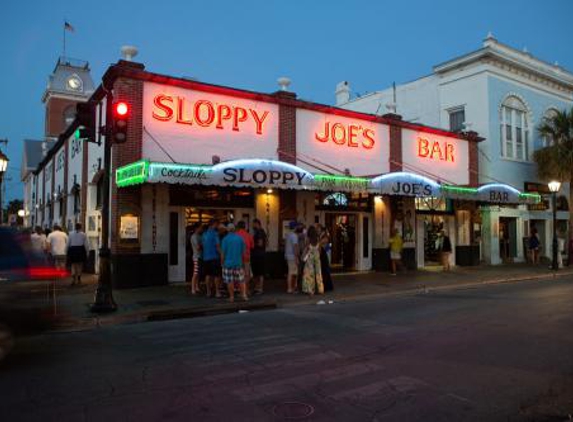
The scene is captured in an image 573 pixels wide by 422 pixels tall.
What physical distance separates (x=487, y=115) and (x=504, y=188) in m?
5.16

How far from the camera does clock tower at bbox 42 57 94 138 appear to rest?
59375 mm

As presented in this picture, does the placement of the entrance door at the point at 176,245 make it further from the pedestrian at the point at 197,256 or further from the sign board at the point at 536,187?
the sign board at the point at 536,187

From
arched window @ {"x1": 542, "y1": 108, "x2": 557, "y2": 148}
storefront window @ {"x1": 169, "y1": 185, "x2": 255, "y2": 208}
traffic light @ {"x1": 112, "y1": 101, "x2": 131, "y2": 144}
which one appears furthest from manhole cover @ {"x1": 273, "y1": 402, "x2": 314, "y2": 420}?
arched window @ {"x1": 542, "y1": 108, "x2": 557, "y2": 148}

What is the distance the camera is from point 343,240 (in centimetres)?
1955

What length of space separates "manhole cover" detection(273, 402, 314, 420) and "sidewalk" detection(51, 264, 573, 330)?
4.66 meters

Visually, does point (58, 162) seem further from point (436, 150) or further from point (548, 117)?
point (548, 117)

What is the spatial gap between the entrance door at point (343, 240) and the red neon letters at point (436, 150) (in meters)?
4.56

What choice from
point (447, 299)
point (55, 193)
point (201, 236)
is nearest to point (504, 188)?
point (447, 299)

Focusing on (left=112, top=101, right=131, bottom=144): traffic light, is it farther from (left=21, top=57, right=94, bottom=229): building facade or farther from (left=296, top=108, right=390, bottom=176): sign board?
(left=296, top=108, right=390, bottom=176): sign board

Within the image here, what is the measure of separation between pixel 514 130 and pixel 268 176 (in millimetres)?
17212

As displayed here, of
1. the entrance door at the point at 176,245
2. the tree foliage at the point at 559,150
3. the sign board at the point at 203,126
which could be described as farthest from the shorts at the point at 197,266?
the tree foliage at the point at 559,150

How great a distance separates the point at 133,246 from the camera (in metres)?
13.9

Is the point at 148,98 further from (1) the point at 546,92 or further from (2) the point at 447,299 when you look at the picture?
(1) the point at 546,92

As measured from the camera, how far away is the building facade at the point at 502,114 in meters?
23.9
